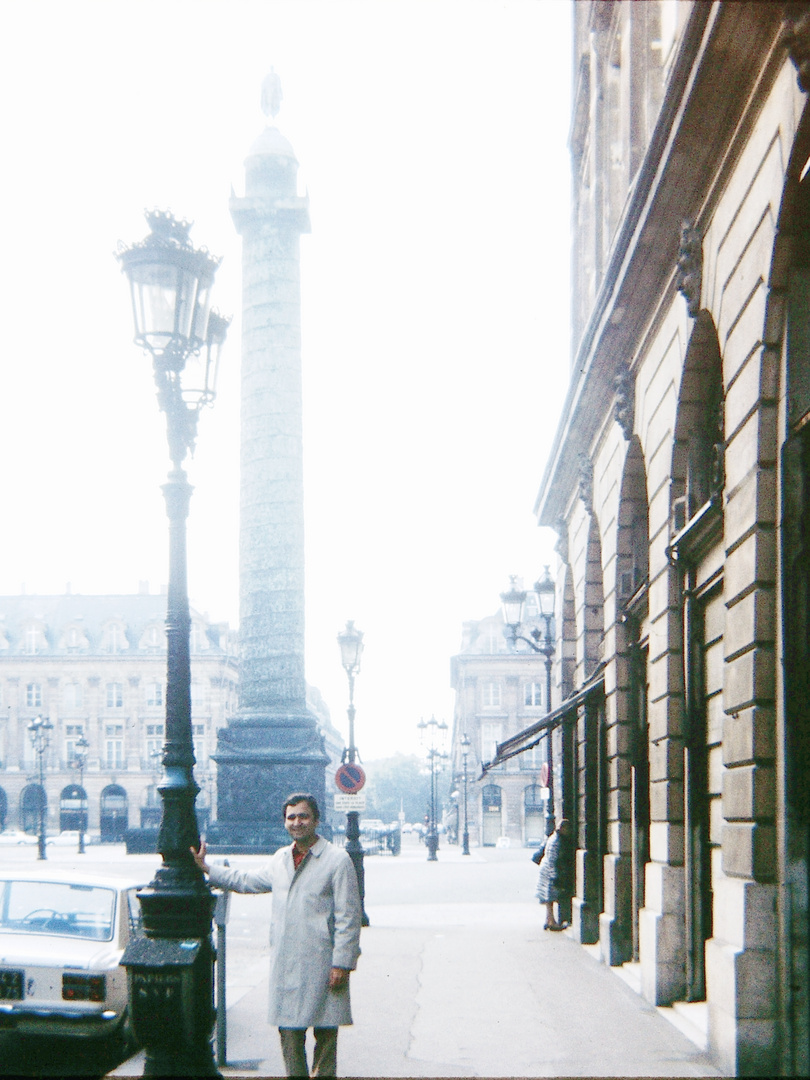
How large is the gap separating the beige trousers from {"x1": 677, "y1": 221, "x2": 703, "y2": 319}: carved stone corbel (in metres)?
5.88

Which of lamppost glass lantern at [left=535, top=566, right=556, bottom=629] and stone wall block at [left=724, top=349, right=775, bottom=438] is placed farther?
lamppost glass lantern at [left=535, top=566, right=556, bottom=629]

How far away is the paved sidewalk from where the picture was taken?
949 centimetres

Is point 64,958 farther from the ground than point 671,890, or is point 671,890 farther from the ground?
point 671,890

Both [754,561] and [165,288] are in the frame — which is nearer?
[754,561]

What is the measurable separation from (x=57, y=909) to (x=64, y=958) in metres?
0.77

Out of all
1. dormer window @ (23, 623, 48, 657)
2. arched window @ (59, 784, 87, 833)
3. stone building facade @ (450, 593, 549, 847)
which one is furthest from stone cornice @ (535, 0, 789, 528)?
dormer window @ (23, 623, 48, 657)

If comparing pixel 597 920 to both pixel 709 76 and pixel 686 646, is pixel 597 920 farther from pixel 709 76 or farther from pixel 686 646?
pixel 709 76

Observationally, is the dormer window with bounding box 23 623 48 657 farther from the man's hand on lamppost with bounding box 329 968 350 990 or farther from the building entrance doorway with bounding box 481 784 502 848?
the man's hand on lamppost with bounding box 329 968 350 990

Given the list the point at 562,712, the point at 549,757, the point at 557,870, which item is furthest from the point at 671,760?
the point at 549,757

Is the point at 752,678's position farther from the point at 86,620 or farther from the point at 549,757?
the point at 86,620

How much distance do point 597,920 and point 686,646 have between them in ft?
24.3

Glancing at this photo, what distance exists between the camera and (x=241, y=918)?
23.9 meters

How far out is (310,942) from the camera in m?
7.21

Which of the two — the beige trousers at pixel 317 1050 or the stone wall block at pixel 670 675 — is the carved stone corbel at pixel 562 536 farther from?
the beige trousers at pixel 317 1050
